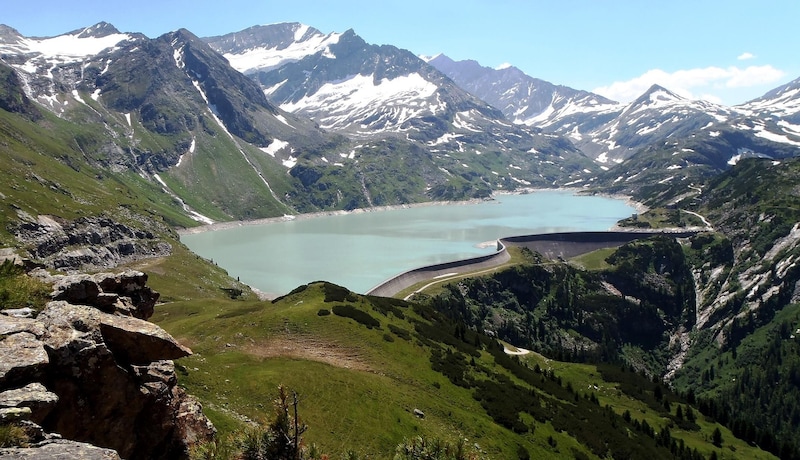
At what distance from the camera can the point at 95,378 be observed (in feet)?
51.2

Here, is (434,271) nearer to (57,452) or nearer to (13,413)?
(13,413)

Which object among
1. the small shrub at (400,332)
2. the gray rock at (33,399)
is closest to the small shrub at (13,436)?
the gray rock at (33,399)

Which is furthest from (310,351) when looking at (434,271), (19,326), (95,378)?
(434,271)

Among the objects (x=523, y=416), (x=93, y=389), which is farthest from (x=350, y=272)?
(x=93, y=389)

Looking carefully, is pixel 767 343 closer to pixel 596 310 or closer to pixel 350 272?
Result: pixel 596 310

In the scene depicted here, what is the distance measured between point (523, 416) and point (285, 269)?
5366 inches

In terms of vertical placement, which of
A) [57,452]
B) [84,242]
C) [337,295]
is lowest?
[337,295]

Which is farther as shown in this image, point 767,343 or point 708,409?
point 767,343

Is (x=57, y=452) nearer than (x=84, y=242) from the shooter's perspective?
Yes

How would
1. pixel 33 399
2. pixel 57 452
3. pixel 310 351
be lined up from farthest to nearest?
pixel 310 351 < pixel 33 399 < pixel 57 452

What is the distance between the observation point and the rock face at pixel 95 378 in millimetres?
12789

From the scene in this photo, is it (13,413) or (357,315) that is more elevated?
(13,413)

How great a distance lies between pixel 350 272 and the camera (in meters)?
167

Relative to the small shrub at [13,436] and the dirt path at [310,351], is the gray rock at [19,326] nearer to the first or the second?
the small shrub at [13,436]
